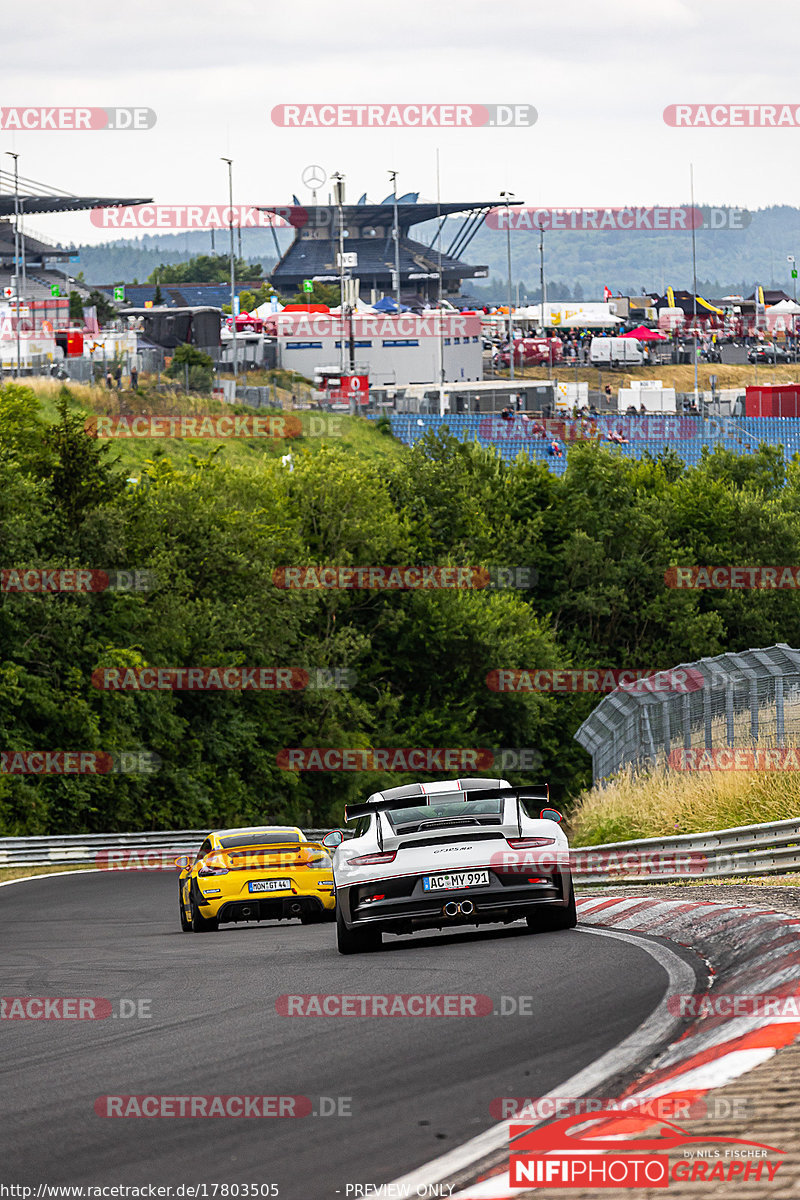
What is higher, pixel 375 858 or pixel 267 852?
pixel 375 858

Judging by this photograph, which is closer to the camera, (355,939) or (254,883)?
(355,939)

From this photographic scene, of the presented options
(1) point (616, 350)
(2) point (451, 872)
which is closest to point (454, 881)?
(2) point (451, 872)

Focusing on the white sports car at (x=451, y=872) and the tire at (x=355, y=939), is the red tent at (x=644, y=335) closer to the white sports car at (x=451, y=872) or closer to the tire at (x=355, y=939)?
the white sports car at (x=451, y=872)

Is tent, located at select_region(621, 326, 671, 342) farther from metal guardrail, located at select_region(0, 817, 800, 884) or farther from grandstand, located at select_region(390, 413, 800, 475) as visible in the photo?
metal guardrail, located at select_region(0, 817, 800, 884)

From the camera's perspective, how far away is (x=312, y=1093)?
6426 millimetres

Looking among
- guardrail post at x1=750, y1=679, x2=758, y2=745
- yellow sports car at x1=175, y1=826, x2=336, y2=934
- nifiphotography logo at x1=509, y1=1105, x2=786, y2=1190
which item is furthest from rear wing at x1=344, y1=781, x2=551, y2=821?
guardrail post at x1=750, y1=679, x2=758, y2=745

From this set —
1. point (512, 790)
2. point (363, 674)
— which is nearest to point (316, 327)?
point (363, 674)

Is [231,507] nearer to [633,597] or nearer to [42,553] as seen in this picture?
[42,553]

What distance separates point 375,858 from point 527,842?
1037 millimetres

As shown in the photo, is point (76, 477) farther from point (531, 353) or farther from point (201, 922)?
point (531, 353)

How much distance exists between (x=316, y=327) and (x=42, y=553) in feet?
217

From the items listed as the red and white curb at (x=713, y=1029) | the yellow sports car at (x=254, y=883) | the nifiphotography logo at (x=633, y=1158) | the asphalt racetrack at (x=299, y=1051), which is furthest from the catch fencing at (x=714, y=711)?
the nifiphotography logo at (x=633, y=1158)

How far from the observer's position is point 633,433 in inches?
3169

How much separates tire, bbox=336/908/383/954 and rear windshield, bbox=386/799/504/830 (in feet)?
2.43
